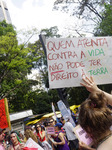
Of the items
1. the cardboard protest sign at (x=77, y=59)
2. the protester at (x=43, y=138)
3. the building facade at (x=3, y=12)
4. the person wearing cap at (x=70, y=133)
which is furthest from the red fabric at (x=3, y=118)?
the building facade at (x=3, y=12)

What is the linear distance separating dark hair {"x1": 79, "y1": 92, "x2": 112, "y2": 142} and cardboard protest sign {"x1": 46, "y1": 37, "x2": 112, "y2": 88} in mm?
1184

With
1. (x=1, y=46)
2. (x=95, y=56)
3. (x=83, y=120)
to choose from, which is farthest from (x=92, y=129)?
(x=1, y=46)

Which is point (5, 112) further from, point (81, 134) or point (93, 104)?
point (93, 104)

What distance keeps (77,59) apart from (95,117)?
147 centimetres

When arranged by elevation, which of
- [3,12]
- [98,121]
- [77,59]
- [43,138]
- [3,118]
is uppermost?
[3,12]

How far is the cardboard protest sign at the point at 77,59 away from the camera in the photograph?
8.43 feet

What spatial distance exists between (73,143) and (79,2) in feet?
50.3

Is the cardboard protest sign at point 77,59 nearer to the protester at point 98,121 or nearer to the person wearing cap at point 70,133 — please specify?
the protester at point 98,121

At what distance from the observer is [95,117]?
126 cm

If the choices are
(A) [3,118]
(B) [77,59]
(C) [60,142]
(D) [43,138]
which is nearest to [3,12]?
(D) [43,138]

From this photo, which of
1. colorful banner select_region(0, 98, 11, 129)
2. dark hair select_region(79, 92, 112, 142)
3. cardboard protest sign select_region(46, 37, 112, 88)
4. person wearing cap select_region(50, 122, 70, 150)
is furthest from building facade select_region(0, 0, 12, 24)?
dark hair select_region(79, 92, 112, 142)

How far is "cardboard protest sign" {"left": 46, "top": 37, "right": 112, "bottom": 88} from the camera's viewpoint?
8.43ft

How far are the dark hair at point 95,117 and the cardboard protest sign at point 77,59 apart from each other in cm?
118

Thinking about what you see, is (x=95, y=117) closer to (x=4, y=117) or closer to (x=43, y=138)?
(x=4, y=117)
